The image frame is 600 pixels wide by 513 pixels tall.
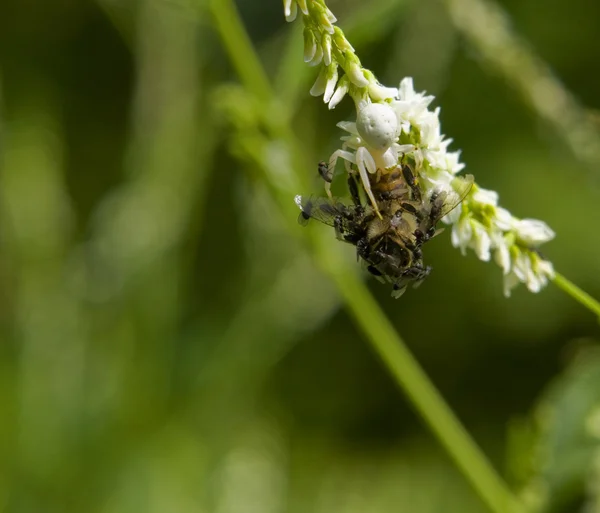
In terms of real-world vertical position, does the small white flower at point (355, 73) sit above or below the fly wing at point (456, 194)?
above

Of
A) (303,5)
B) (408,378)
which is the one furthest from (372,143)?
(408,378)

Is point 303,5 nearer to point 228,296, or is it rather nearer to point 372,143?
point 372,143

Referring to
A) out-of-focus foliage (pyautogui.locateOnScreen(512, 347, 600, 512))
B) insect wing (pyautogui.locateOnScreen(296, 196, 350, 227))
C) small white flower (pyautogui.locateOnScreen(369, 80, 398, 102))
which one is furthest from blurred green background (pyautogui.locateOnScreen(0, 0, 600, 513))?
small white flower (pyautogui.locateOnScreen(369, 80, 398, 102))

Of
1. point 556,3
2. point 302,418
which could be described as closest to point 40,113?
point 302,418

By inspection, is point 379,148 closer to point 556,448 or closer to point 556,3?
point 556,448

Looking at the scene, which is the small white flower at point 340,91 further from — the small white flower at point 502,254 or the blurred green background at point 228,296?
the blurred green background at point 228,296

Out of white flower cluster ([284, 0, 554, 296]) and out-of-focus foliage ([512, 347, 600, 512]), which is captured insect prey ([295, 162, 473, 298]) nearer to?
white flower cluster ([284, 0, 554, 296])

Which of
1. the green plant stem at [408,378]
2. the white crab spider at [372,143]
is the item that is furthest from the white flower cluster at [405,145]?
the green plant stem at [408,378]
